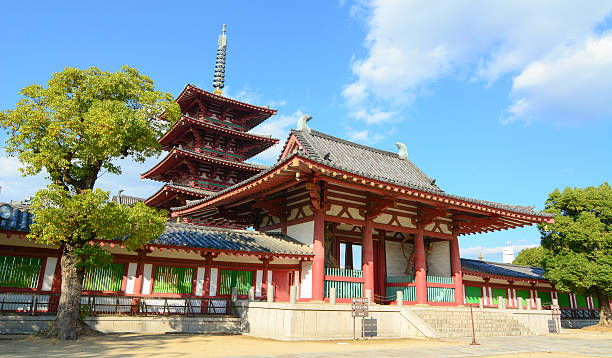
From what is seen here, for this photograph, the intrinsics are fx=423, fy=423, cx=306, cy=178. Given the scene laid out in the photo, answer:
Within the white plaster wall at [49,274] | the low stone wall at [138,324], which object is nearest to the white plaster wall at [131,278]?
the low stone wall at [138,324]

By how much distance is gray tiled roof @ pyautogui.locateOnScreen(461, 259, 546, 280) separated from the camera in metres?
28.0

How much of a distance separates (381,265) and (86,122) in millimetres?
15176

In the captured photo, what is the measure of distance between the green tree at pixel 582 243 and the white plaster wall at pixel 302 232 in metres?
16.6

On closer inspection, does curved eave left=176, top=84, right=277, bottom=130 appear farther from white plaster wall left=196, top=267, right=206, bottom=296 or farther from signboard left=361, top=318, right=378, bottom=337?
signboard left=361, top=318, right=378, bottom=337

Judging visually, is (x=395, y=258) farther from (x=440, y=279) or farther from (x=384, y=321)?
(x=384, y=321)

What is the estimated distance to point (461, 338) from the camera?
1562 centimetres

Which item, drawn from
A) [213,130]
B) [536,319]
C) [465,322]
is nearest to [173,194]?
[213,130]

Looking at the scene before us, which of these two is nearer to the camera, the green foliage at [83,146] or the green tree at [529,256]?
the green foliage at [83,146]

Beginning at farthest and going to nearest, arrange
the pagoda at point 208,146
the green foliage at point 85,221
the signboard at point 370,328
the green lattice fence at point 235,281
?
1. the pagoda at point 208,146
2. the green lattice fence at point 235,281
3. the signboard at point 370,328
4. the green foliage at point 85,221

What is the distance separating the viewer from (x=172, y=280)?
1720cm

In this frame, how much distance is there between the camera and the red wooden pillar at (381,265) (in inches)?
841

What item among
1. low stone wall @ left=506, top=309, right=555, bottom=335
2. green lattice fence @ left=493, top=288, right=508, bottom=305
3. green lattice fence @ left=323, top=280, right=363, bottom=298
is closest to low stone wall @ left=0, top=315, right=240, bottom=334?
green lattice fence @ left=323, top=280, right=363, bottom=298

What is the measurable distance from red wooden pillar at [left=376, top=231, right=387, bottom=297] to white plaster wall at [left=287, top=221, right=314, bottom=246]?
5.36 meters

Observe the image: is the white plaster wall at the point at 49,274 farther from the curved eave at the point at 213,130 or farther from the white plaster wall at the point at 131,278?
the curved eave at the point at 213,130
